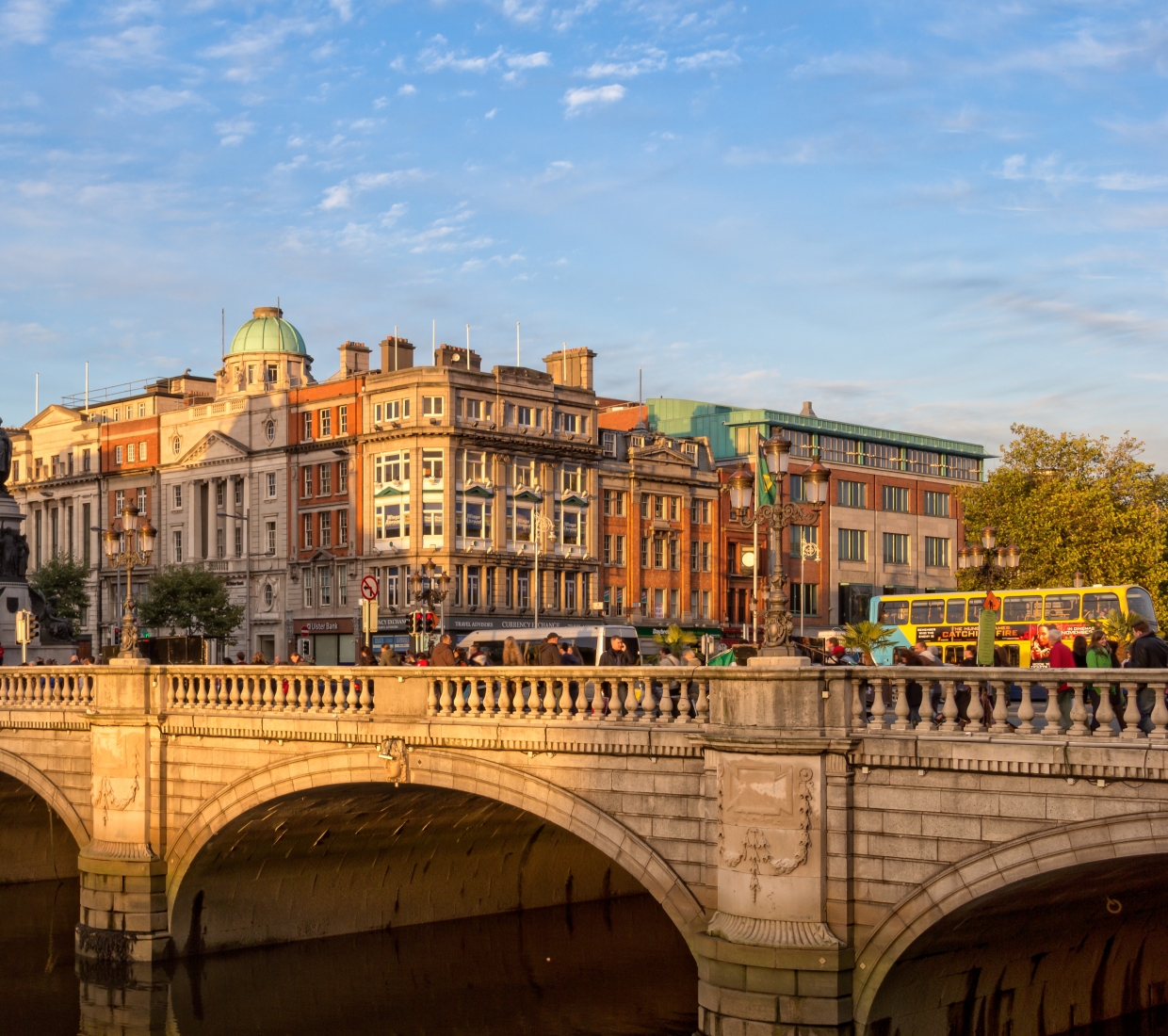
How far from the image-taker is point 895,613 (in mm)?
42844

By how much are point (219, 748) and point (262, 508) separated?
59.4 m

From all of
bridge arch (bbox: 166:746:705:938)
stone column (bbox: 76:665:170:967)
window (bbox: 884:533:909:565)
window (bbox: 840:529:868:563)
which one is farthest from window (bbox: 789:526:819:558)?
bridge arch (bbox: 166:746:705:938)

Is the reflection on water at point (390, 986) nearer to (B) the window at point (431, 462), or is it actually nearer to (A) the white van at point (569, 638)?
(A) the white van at point (569, 638)

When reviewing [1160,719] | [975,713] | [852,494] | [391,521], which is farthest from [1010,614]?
[852,494]

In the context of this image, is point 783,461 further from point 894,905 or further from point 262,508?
point 262,508

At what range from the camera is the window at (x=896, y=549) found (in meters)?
97.6

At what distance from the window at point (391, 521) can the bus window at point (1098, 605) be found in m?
44.1

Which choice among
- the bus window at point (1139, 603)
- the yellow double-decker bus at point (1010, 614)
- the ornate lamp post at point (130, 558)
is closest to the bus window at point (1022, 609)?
the yellow double-decker bus at point (1010, 614)

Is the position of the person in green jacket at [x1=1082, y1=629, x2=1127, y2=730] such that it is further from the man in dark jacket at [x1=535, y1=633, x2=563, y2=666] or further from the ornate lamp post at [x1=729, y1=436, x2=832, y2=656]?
the man in dark jacket at [x1=535, y1=633, x2=563, y2=666]

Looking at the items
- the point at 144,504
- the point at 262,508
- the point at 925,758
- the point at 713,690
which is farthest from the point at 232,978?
the point at 144,504

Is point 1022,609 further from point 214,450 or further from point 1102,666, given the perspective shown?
point 214,450

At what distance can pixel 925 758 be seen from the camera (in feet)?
56.1

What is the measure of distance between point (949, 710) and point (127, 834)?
1584cm

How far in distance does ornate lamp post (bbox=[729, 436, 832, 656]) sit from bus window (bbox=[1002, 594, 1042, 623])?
57.3 feet
